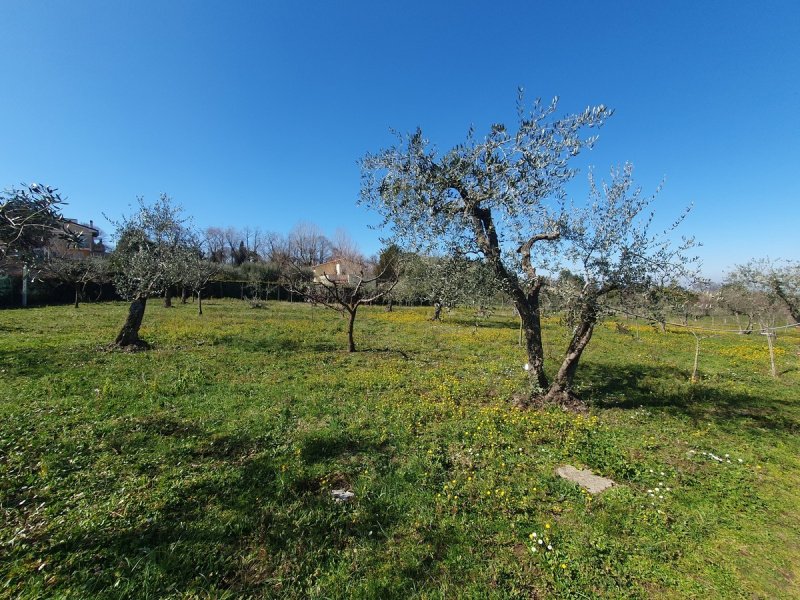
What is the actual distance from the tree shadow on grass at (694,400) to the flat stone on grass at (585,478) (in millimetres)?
4249

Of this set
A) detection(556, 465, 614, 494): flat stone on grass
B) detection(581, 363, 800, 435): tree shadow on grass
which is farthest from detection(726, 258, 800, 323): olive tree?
detection(556, 465, 614, 494): flat stone on grass

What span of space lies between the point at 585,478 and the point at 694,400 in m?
7.47

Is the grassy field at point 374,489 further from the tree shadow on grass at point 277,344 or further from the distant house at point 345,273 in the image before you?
the distant house at point 345,273

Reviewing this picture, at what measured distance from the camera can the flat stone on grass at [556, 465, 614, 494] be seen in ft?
16.9

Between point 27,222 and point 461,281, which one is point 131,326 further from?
point 461,281

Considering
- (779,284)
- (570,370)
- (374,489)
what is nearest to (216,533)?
(374,489)

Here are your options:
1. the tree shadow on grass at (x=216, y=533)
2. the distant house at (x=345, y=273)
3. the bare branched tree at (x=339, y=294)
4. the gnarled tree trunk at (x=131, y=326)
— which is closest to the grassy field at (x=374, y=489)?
the tree shadow on grass at (x=216, y=533)

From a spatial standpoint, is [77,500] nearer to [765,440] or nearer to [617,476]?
[617,476]

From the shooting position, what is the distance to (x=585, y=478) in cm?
543

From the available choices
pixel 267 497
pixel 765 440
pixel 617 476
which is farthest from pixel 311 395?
pixel 765 440

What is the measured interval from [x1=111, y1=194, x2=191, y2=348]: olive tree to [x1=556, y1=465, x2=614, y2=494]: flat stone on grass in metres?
14.7

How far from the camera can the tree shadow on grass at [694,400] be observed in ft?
27.8

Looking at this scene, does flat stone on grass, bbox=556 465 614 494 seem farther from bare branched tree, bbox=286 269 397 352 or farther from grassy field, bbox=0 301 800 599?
bare branched tree, bbox=286 269 397 352

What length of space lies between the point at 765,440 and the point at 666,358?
1102cm
